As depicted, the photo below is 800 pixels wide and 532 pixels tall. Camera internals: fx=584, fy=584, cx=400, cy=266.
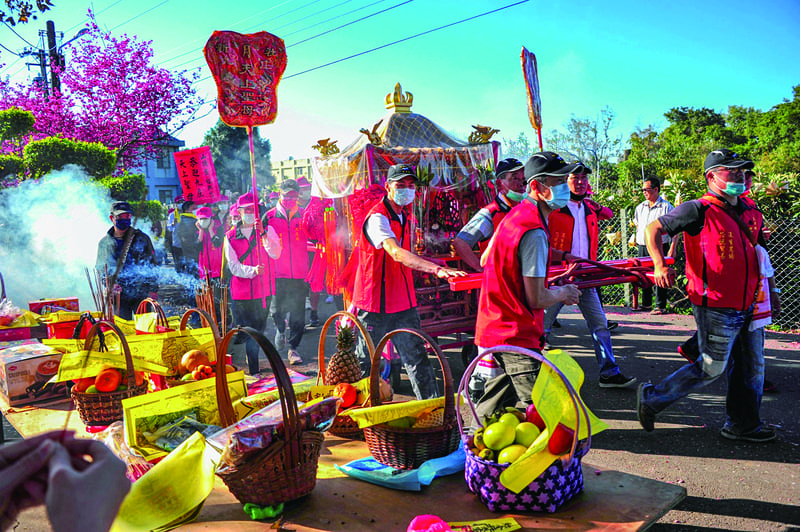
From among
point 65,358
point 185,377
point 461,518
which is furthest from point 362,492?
point 65,358

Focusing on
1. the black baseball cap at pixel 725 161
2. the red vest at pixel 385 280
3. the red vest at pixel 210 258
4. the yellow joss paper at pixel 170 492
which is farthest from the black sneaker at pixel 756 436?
the red vest at pixel 210 258

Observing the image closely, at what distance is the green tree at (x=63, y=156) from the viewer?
11.2 metres

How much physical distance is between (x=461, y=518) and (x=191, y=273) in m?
10.7

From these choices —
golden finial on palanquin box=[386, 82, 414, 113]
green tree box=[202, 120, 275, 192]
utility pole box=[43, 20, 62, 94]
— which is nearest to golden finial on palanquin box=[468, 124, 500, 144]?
golden finial on palanquin box=[386, 82, 414, 113]

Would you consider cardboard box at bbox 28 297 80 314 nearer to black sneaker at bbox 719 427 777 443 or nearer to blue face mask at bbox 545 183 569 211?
blue face mask at bbox 545 183 569 211

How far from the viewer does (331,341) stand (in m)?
8.08

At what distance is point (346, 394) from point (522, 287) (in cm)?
109

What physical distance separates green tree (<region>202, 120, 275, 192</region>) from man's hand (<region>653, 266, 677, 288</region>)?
38.5 meters

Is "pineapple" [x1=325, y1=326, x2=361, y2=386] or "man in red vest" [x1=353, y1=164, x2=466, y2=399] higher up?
"man in red vest" [x1=353, y1=164, x2=466, y2=399]

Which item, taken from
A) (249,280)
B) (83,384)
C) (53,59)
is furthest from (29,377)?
(53,59)

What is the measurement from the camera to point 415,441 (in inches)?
97.7

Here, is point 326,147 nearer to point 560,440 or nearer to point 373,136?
point 373,136

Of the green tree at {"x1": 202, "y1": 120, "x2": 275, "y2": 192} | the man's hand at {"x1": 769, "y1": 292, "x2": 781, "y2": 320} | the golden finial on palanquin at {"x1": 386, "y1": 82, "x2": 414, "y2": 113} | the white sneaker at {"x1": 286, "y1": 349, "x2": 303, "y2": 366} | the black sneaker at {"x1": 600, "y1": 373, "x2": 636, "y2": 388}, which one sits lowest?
the black sneaker at {"x1": 600, "y1": 373, "x2": 636, "y2": 388}

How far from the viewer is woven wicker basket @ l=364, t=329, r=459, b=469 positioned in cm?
248
